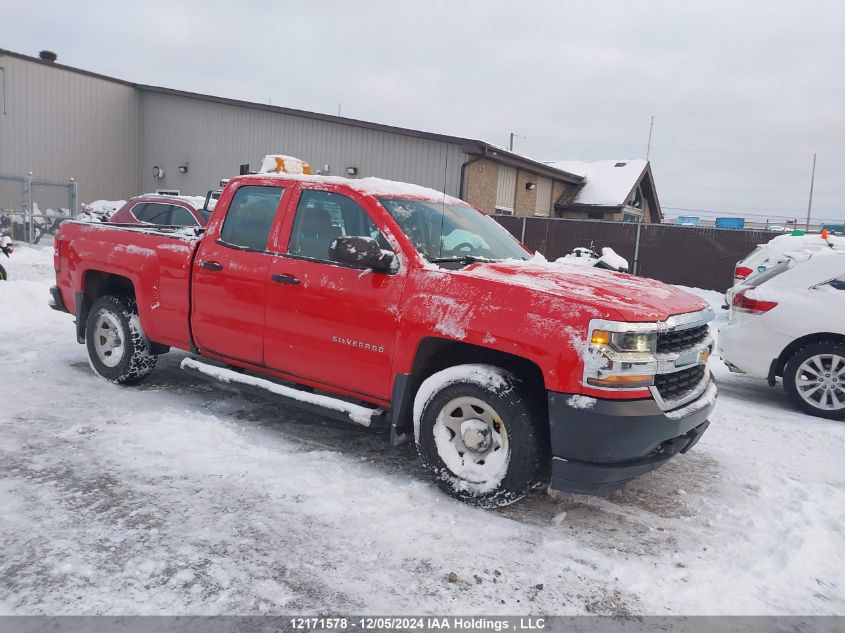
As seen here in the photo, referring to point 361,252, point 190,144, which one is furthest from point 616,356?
point 190,144

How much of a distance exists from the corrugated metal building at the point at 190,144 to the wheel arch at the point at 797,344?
12335mm

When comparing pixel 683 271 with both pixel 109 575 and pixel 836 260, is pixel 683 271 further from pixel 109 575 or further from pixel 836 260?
pixel 109 575

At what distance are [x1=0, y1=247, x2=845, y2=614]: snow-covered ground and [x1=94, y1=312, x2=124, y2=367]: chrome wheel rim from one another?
60 cm

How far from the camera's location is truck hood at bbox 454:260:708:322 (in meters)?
3.34

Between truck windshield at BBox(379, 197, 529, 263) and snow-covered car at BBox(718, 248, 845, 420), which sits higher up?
truck windshield at BBox(379, 197, 529, 263)

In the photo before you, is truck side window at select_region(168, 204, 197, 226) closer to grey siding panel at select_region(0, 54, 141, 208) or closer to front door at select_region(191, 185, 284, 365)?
front door at select_region(191, 185, 284, 365)

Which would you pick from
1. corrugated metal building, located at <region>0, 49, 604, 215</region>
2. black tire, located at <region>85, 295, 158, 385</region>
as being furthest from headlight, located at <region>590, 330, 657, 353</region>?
corrugated metal building, located at <region>0, 49, 604, 215</region>

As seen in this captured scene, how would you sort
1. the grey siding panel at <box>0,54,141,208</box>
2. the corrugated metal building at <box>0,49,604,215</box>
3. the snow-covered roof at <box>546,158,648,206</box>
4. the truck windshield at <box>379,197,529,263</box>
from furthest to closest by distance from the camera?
the snow-covered roof at <box>546,158,648,206</box>
the grey siding panel at <box>0,54,141,208</box>
the corrugated metal building at <box>0,49,604,215</box>
the truck windshield at <box>379,197,529,263</box>

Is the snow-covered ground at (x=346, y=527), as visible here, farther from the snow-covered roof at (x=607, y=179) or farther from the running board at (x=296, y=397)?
the snow-covered roof at (x=607, y=179)

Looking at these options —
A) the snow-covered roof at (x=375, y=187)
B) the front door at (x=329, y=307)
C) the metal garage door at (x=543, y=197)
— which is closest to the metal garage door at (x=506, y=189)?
the metal garage door at (x=543, y=197)

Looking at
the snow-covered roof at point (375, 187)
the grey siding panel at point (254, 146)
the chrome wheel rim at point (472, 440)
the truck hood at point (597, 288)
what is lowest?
the chrome wheel rim at point (472, 440)

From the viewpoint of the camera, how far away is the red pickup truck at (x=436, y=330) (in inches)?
130

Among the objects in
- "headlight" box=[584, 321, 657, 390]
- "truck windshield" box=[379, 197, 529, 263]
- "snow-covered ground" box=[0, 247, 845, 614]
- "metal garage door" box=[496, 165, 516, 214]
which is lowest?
"snow-covered ground" box=[0, 247, 845, 614]

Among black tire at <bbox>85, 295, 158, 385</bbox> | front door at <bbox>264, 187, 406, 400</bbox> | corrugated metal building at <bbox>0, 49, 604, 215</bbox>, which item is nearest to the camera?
front door at <bbox>264, 187, 406, 400</bbox>
